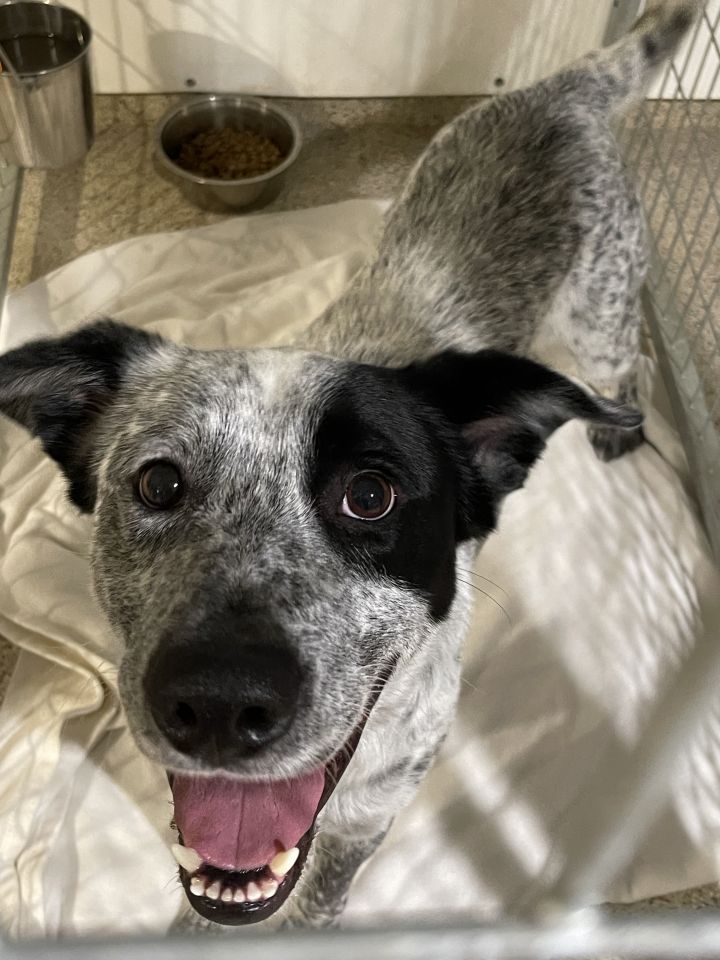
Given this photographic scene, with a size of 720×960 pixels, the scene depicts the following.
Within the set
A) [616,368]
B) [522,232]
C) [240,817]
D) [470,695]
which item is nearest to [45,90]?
[522,232]

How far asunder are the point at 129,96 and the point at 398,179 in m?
0.99

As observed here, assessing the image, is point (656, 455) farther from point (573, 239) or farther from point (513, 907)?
point (513, 907)

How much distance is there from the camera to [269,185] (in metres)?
2.89

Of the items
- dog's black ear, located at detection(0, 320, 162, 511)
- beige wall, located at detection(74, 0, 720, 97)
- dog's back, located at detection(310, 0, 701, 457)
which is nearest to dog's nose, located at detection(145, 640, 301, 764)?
dog's black ear, located at detection(0, 320, 162, 511)

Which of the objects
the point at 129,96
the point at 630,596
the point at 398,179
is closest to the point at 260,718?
the point at 630,596

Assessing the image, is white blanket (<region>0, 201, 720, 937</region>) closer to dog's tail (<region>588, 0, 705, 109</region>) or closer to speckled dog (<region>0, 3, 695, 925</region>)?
speckled dog (<region>0, 3, 695, 925</region>)

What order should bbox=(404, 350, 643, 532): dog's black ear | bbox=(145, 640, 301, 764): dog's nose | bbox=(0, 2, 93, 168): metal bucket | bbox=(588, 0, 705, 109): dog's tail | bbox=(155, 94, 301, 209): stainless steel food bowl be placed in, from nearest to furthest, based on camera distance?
bbox=(145, 640, 301, 764): dog's nose < bbox=(404, 350, 643, 532): dog's black ear < bbox=(588, 0, 705, 109): dog's tail < bbox=(0, 2, 93, 168): metal bucket < bbox=(155, 94, 301, 209): stainless steel food bowl

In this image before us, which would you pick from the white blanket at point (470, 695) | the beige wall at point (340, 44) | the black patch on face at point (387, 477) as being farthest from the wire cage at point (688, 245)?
the black patch on face at point (387, 477)

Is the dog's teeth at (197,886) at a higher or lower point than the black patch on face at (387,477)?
lower

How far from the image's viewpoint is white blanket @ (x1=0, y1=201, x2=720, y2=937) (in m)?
1.72

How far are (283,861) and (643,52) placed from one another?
203 centimetres

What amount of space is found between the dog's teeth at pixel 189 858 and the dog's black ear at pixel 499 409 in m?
0.63

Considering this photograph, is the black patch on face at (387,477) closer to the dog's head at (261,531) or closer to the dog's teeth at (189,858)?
the dog's head at (261,531)

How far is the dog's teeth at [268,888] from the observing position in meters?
1.17
